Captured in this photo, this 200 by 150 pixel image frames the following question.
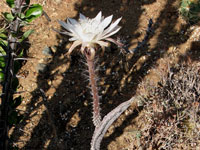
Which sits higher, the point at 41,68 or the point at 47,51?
the point at 47,51

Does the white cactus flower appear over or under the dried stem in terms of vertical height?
over

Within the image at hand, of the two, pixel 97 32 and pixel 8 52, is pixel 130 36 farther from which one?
pixel 8 52

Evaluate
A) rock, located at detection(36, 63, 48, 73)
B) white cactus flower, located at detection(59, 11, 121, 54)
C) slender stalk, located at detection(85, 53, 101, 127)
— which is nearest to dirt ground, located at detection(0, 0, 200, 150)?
rock, located at detection(36, 63, 48, 73)

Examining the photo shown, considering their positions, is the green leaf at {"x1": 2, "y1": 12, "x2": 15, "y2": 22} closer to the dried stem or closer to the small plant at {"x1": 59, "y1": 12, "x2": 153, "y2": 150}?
the small plant at {"x1": 59, "y1": 12, "x2": 153, "y2": 150}

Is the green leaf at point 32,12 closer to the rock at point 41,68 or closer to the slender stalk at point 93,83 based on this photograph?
the slender stalk at point 93,83

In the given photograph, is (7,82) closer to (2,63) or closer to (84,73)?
(2,63)

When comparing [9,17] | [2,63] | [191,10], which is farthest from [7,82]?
[191,10]
